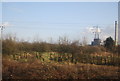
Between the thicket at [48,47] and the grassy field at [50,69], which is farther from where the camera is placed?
the thicket at [48,47]

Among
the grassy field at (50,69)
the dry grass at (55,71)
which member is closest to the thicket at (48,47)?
the grassy field at (50,69)

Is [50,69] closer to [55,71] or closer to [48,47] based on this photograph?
[55,71]

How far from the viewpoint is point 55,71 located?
6.10 m

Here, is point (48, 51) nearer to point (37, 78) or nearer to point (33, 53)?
point (33, 53)

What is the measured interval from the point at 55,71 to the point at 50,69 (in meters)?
0.21

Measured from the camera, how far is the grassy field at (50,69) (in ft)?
19.5

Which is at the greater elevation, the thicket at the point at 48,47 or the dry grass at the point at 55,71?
the thicket at the point at 48,47

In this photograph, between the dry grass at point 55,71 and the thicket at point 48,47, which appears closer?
the dry grass at point 55,71

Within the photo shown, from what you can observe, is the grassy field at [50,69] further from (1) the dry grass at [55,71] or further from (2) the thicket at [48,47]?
(2) the thicket at [48,47]

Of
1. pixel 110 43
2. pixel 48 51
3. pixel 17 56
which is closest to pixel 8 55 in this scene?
pixel 17 56

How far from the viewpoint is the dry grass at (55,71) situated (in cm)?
591

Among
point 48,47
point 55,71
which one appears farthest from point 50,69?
point 48,47

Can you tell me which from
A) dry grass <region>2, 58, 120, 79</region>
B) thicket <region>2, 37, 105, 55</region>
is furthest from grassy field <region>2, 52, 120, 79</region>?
thicket <region>2, 37, 105, 55</region>

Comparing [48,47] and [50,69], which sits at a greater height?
[48,47]
